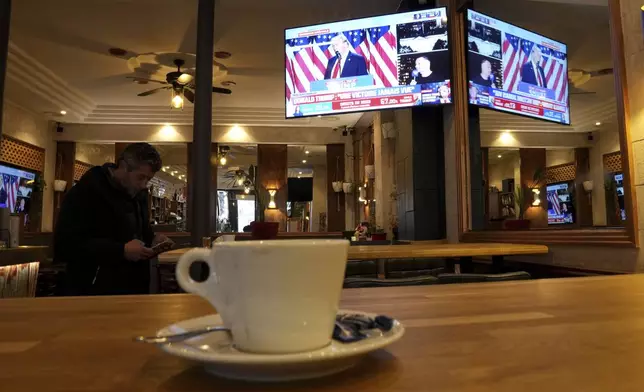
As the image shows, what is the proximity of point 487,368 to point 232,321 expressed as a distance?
24cm

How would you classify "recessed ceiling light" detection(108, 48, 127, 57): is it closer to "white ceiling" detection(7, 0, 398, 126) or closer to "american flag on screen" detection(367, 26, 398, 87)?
"white ceiling" detection(7, 0, 398, 126)

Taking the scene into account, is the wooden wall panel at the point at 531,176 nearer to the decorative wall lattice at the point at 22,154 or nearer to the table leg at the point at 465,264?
the table leg at the point at 465,264

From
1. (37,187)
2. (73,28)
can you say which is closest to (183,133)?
(37,187)

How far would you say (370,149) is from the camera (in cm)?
932

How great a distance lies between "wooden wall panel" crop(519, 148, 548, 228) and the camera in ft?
17.0

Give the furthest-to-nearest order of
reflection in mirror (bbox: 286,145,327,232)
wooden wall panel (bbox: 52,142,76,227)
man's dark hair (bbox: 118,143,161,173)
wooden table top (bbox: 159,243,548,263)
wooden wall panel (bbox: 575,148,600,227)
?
Answer: 1. reflection in mirror (bbox: 286,145,327,232)
2. wooden wall panel (bbox: 52,142,76,227)
3. wooden wall panel (bbox: 575,148,600,227)
4. man's dark hair (bbox: 118,143,161,173)
5. wooden table top (bbox: 159,243,548,263)

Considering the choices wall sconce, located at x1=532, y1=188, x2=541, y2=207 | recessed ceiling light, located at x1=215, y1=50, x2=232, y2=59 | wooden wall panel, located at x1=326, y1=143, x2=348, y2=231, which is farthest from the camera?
wooden wall panel, located at x1=326, y1=143, x2=348, y2=231

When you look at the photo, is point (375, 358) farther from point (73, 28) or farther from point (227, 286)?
point (73, 28)

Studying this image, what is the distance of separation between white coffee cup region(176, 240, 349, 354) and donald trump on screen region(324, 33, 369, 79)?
11.6ft

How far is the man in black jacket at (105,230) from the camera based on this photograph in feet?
7.36

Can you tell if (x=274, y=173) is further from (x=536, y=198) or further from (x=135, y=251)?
(x=135, y=251)

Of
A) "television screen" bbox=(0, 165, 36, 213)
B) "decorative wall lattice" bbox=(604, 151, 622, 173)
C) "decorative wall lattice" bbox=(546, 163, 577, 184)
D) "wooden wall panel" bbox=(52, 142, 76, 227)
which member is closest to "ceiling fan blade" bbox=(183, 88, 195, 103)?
"television screen" bbox=(0, 165, 36, 213)

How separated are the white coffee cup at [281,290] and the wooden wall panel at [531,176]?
5.01 metres

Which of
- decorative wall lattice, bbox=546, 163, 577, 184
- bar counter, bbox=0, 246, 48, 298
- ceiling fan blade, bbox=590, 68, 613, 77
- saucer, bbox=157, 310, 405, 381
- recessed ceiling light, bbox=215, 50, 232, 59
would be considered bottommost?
bar counter, bbox=0, 246, 48, 298
